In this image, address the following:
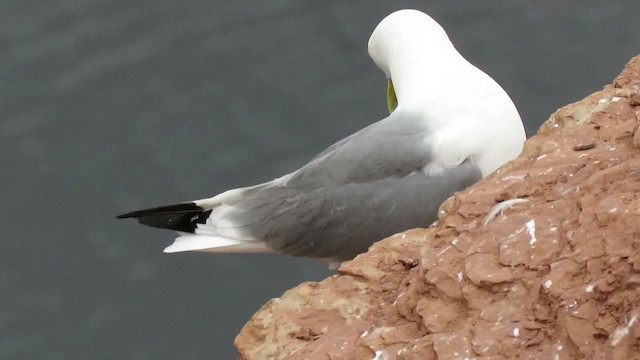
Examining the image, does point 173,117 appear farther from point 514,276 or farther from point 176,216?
point 514,276

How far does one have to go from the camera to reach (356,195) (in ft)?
20.2

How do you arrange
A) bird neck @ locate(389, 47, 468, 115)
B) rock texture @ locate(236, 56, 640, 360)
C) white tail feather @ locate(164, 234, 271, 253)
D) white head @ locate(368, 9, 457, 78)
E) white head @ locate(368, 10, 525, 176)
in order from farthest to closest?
1. white head @ locate(368, 9, 457, 78)
2. white tail feather @ locate(164, 234, 271, 253)
3. bird neck @ locate(389, 47, 468, 115)
4. white head @ locate(368, 10, 525, 176)
5. rock texture @ locate(236, 56, 640, 360)

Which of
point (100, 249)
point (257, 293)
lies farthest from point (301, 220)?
point (100, 249)

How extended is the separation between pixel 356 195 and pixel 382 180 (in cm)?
14

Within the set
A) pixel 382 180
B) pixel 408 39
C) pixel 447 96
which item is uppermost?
pixel 408 39

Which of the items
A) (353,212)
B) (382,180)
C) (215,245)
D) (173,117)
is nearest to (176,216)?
(215,245)

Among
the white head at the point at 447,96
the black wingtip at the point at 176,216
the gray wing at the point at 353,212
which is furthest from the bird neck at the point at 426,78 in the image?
the black wingtip at the point at 176,216

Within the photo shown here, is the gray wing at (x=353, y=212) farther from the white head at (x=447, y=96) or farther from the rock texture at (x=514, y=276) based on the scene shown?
the rock texture at (x=514, y=276)

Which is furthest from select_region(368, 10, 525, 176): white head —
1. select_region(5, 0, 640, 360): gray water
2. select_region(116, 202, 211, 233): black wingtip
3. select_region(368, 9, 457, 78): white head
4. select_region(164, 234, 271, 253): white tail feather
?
select_region(5, 0, 640, 360): gray water

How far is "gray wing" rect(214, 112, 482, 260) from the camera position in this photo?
608cm

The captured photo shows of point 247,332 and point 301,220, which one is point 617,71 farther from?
point 247,332

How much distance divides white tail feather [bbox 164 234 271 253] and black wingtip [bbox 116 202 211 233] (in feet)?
0.20

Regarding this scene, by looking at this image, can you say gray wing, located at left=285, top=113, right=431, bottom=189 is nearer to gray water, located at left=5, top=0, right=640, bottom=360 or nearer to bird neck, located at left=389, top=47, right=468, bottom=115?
bird neck, located at left=389, top=47, right=468, bottom=115

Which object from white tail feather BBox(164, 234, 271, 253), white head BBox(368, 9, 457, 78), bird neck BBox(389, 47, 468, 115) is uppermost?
white head BBox(368, 9, 457, 78)
